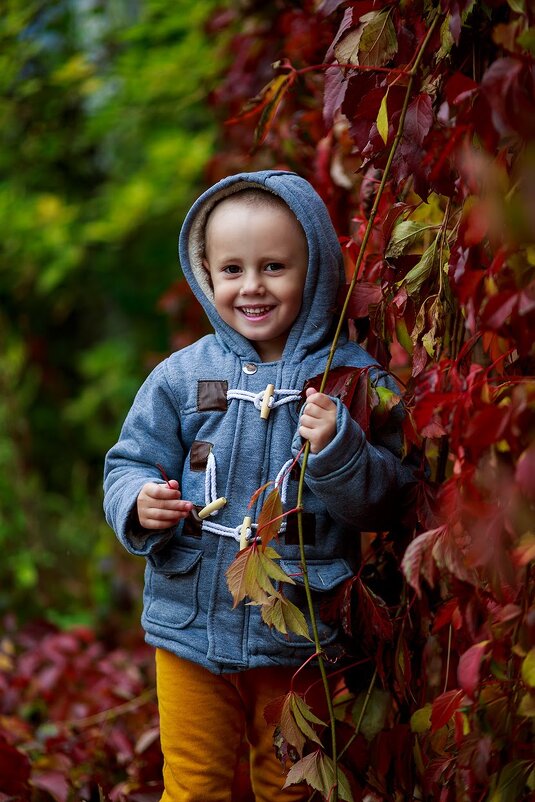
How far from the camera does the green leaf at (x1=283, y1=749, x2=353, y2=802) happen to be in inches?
64.2

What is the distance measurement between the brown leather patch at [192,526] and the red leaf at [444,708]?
549 millimetres

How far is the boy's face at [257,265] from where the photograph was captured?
1805 mm

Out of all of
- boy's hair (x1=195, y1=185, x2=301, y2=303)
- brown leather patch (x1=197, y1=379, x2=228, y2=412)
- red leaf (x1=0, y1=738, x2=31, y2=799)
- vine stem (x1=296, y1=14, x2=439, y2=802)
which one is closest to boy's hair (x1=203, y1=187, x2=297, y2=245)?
boy's hair (x1=195, y1=185, x2=301, y2=303)

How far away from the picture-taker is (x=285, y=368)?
6.08 ft

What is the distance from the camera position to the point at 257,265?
1.82 meters

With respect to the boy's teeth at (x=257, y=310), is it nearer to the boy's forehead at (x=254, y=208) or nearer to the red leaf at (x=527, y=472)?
the boy's forehead at (x=254, y=208)

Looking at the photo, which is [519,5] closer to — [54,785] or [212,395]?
[212,395]

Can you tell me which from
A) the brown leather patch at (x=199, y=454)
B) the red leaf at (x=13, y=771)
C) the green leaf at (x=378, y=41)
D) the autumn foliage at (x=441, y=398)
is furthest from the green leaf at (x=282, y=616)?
the red leaf at (x=13, y=771)

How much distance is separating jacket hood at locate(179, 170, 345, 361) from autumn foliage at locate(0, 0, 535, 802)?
2.7 inches

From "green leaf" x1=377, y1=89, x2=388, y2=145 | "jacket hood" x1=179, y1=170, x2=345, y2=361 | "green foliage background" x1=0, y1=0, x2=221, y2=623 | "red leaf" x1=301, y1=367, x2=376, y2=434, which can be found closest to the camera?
"green leaf" x1=377, y1=89, x2=388, y2=145

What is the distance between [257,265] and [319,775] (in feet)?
3.02

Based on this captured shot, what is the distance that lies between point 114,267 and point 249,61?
9.31 feet

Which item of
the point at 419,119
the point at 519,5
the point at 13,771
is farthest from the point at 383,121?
the point at 13,771

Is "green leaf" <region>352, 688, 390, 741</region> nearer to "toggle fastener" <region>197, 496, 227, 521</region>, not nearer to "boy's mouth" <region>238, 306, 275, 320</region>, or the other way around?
"toggle fastener" <region>197, 496, 227, 521</region>
